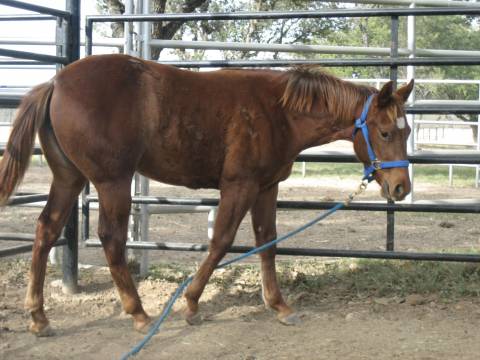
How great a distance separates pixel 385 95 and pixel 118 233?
171 centimetres

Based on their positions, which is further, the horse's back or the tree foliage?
the tree foliage

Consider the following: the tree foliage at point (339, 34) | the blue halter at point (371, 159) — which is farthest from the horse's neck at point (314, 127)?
the tree foliage at point (339, 34)

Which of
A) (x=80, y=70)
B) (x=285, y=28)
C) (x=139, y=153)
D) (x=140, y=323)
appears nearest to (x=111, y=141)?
(x=139, y=153)

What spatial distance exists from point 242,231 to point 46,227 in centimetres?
332

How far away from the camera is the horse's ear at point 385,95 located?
128 inches

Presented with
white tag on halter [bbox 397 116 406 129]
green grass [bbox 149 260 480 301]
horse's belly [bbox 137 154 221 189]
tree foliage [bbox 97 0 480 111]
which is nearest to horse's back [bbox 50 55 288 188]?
horse's belly [bbox 137 154 221 189]

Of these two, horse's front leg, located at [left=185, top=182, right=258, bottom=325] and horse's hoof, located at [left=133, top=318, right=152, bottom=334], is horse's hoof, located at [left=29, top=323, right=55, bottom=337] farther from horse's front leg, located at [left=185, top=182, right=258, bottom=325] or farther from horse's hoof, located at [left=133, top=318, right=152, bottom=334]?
horse's front leg, located at [left=185, top=182, right=258, bottom=325]

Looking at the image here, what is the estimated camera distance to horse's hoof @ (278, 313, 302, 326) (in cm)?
359

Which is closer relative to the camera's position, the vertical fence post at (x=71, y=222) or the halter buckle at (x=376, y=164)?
the halter buckle at (x=376, y=164)

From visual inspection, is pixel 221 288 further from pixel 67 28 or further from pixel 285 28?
pixel 285 28

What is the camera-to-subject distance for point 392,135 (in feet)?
11.0

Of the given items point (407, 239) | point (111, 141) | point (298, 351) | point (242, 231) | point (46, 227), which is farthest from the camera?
point (242, 231)

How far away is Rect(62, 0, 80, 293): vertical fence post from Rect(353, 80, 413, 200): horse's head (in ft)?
6.94

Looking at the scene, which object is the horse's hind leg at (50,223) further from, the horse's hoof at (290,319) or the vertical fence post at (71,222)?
the horse's hoof at (290,319)
